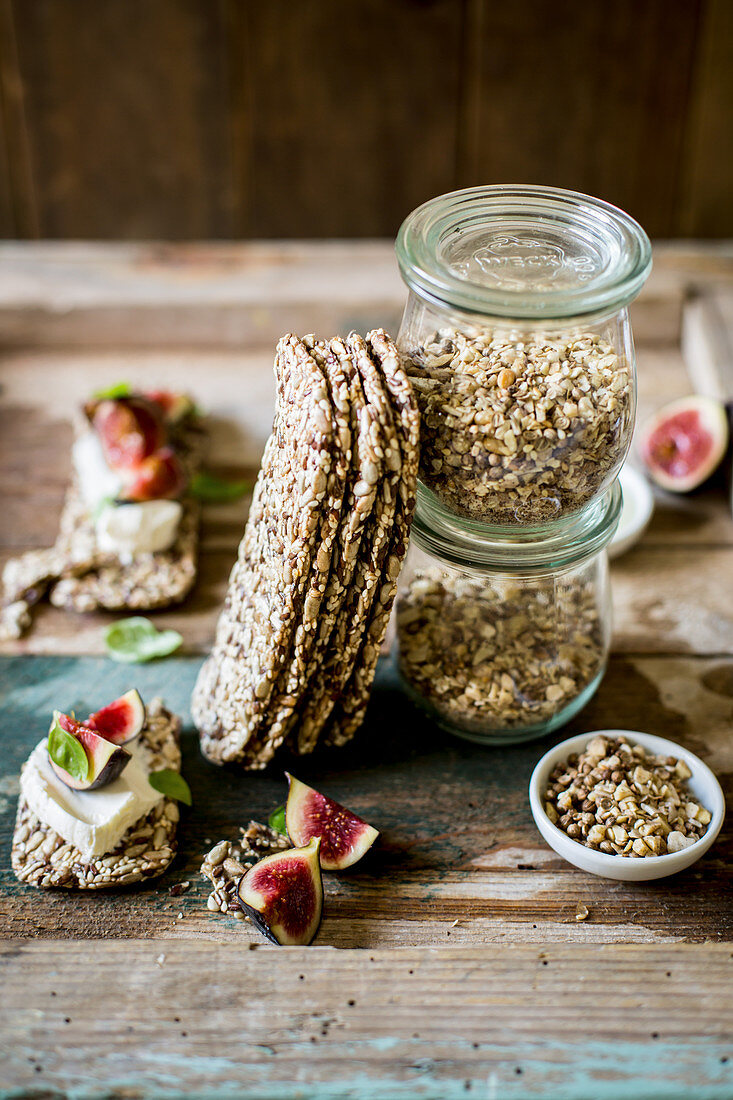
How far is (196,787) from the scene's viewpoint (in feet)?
4.13


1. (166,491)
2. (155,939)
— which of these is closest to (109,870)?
(155,939)

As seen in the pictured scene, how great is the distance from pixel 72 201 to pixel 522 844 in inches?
100

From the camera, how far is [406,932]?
1.09 m

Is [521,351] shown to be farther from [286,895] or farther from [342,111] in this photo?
[342,111]

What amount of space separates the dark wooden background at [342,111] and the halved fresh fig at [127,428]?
148 cm

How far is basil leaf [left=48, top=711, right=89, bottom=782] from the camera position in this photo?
113 centimetres

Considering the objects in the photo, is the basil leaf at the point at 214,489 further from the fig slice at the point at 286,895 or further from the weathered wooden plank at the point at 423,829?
the fig slice at the point at 286,895

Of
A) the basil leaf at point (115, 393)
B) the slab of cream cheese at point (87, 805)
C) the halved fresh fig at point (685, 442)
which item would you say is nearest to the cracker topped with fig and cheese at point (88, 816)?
the slab of cream cheese at point (87, 805)

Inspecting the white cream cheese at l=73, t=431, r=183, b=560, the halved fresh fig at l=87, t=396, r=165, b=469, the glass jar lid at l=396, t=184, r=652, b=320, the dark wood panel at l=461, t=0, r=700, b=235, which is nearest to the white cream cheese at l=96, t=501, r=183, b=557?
the white cream cheese at l=73, t=431, r=183, b=560

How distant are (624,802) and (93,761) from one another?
23.9 inches

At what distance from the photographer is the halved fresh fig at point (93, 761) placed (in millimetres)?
1123

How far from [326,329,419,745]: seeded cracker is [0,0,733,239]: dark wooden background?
2001 mm

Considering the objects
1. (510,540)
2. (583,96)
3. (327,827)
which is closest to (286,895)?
(327,827)

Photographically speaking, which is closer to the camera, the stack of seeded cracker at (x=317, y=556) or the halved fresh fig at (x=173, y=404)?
the stack of seeded cracker at (x=317, y=556)
